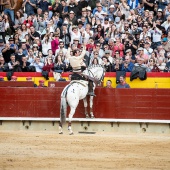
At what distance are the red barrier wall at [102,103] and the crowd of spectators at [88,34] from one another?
0.82 metres

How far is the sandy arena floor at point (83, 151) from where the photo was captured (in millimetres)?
13947

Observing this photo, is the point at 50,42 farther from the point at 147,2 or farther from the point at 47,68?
the point at 147,2

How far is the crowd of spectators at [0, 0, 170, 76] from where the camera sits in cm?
2092

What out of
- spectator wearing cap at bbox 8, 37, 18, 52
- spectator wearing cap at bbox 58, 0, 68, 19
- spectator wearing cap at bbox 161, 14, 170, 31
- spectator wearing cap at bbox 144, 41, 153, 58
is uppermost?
spectator wearing cap at bbox 58, 0, 68, 19

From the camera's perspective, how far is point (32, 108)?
20.6 metres

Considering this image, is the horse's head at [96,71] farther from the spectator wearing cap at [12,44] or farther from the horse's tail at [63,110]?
the spectator wearing cap at [12,44]

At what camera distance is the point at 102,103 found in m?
20.3

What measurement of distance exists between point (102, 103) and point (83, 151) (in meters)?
4.70

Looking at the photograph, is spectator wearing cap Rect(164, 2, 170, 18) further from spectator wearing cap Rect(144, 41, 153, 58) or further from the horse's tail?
the horse's tail

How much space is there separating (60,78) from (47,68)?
517 millimetres

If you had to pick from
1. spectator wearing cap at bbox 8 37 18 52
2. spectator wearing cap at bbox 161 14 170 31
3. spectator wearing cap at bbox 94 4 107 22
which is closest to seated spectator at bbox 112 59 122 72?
spectator wearing cap at bbox 161 14 170 31

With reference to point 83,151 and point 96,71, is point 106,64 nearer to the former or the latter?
point 96,71

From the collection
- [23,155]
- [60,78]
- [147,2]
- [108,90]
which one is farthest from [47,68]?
[23,155]

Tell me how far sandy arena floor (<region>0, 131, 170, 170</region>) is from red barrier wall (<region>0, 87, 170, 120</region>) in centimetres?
115
